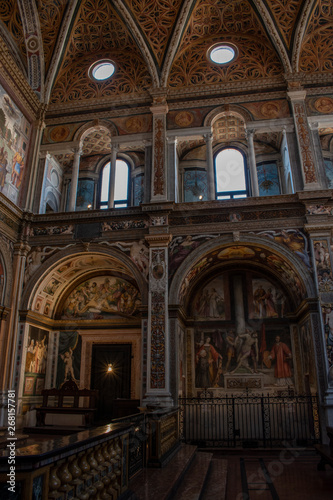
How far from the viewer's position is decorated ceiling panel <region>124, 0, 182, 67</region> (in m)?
15.0

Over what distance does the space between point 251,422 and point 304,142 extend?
9.50 m

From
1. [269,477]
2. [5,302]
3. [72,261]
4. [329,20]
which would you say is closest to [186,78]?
[329,20]

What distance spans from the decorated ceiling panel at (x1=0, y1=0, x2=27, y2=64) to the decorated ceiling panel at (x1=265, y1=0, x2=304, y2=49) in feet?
29.3

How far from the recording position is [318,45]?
49.8 feet

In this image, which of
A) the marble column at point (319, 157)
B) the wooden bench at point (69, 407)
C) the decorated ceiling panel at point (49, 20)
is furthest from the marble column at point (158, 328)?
the decorated ceiling panel at point (49, 20)

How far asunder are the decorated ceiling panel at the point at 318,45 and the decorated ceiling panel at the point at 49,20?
8966 millimetres

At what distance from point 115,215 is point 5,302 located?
4.49 metres

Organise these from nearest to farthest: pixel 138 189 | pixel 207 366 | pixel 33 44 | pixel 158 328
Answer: pixel 158 328
pixel 207 366
pixel 33 44
pixel 138 189

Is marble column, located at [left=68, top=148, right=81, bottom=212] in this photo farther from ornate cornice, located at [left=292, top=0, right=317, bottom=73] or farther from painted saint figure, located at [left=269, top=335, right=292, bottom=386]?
painted saint figure, located at [left=269, top=335, right=292, bottom=386]

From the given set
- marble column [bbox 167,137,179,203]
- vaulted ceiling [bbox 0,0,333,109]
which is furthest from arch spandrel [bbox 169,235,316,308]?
vaulted ceiling [bbox 0,0,333,109]

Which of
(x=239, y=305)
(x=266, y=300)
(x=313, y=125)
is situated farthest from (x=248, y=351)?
(x=313, y=125)

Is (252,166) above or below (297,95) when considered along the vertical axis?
below

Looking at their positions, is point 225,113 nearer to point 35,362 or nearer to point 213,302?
point 213,302

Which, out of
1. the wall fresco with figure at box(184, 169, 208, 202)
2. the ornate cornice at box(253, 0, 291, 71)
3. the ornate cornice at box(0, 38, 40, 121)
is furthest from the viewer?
the wall fresco with figure at box(184, 169, 208, 202)
